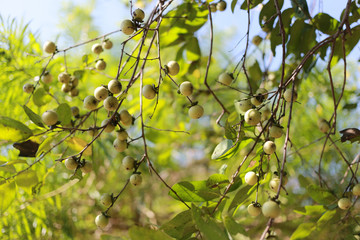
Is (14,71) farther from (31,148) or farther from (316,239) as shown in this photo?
(316,239)

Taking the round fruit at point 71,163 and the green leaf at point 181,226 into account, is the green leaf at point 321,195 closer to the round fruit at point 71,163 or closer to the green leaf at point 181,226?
the green leaf at point 181,226

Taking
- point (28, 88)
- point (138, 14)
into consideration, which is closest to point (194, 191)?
point (138, 14)

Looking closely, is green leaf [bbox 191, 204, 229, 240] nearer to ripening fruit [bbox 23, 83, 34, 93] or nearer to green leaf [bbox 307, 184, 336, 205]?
green leaf [bbox 307, 184, 336, 205]

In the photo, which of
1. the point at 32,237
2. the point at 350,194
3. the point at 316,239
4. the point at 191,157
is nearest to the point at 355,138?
the point at 350,194

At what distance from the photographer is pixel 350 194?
550mm

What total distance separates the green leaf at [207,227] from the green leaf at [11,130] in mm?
230

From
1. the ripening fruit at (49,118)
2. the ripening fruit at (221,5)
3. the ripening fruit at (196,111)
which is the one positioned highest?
the ripening fruit at (221,5)

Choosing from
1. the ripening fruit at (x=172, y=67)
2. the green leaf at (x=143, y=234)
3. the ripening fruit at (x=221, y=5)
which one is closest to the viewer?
the green leaf at (x=143, y=234)

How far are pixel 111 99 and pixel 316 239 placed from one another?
1.42 feet

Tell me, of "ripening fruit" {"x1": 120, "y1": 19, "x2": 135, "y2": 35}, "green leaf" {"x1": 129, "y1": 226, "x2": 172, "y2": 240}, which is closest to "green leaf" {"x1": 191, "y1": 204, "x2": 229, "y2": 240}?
"green leaf" {"x1": 129, "y1": 226, "x2": 172, "y2": 240}

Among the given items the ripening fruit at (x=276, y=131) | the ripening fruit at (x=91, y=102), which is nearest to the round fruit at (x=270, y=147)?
the ripening fruit at (x=276, y=131)

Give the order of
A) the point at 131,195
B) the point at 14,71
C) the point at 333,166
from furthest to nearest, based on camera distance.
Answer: the point at 131,195, the point at 333,166, the point at 14,71

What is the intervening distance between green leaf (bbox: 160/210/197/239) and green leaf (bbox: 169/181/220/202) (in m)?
0.02

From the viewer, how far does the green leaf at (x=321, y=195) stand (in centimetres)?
53
